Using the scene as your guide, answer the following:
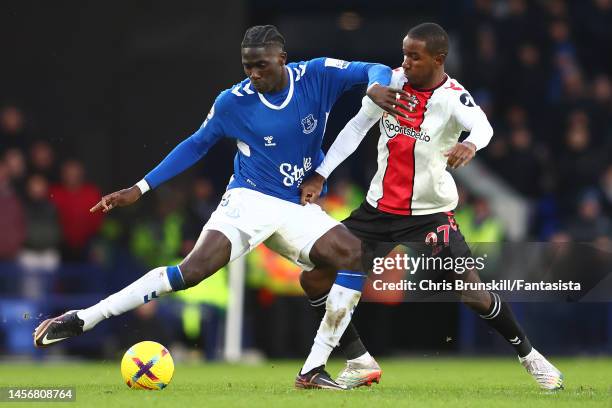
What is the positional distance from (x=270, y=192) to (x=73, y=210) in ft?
19.3

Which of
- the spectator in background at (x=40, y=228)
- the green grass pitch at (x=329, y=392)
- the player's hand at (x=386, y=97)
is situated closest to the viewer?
the green grass pitch at (x=329, y=392)

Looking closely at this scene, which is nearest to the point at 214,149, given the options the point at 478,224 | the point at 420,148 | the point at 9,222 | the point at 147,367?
the point at 9,222

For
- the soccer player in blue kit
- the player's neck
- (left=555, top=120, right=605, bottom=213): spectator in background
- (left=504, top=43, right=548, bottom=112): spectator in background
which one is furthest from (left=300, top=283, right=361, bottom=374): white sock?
(left=504, top=43, right=548, bottom=112): spectator in background

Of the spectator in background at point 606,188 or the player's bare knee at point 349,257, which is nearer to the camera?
the player's bare knee at point 349,257

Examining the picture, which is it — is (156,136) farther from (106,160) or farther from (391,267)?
(391,267)

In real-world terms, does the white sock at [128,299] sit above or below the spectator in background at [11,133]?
below

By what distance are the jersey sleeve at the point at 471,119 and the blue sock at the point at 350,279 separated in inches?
41.9

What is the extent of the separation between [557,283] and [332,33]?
8.99m

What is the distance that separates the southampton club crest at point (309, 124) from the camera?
8016 mm

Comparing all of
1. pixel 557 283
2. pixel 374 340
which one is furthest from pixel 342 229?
pixel 374 340

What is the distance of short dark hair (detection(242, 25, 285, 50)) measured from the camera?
7.79 m

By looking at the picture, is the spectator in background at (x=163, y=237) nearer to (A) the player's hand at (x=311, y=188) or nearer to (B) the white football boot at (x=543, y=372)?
(A) the player's hand at (x=311, y=188)

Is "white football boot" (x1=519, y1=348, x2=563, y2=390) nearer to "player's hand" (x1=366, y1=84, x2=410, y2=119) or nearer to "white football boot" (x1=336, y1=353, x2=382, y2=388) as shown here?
"white football boot" (x1=336, y1=353, x2=382, y2=388)

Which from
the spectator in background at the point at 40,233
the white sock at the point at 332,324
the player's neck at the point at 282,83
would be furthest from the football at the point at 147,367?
the spectator in background at the point at 40,233
